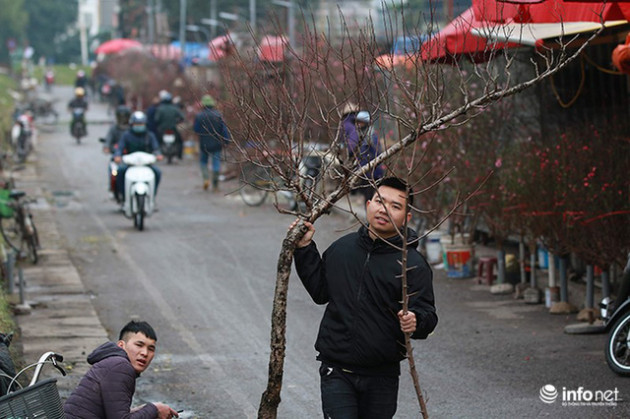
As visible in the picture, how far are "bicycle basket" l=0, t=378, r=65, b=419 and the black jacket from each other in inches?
54.1

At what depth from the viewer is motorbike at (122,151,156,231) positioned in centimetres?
1898

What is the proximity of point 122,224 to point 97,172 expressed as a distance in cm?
985

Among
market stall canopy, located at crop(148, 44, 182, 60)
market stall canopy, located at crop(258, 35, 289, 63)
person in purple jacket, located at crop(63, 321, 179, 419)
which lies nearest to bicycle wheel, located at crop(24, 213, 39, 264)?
market stall canopy, located at crop(258, 35, 289, 63)

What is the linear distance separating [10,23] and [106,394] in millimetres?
101088

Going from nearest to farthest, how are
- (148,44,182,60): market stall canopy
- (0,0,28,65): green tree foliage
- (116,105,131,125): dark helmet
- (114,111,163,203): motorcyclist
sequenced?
(114,111,163,203): motorcyclist, (116,105,131,125): dark helmet, (148,44,182,60): market stall canopy, (0,0,28,65): green tree foliage

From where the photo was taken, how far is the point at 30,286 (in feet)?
46.1

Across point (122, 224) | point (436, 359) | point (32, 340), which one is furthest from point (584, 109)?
point (122, 224)

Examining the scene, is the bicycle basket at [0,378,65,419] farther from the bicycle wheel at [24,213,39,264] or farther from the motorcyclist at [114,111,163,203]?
the motorcyclist at [114,111,163,203]

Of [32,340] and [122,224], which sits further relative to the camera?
[122,224]

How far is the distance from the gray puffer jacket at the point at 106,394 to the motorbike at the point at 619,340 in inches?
188

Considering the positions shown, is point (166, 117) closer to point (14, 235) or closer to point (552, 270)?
point (14, 235)

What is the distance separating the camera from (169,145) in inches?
1225

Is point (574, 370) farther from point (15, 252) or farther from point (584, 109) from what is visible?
point (15, 252)

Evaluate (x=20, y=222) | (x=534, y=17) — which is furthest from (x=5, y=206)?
(x=534, y=17)
